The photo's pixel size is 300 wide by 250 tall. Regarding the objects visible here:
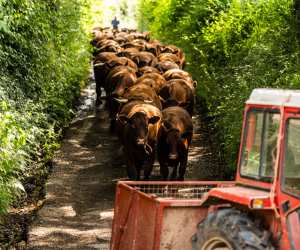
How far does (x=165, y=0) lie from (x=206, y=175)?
74.3 ft

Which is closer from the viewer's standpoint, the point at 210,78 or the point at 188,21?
the point at 210,78

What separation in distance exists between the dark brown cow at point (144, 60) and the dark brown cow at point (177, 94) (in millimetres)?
6145

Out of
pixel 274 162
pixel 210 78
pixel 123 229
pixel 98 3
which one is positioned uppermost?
pixel 98 3

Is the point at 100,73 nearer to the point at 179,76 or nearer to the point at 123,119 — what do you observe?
Result: the point at 179,76

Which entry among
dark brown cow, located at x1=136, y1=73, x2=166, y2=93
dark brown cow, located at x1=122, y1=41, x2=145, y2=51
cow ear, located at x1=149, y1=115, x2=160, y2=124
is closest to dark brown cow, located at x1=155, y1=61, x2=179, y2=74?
dark brown cow, located at x1=136, y1=73, x2=166, y2=93

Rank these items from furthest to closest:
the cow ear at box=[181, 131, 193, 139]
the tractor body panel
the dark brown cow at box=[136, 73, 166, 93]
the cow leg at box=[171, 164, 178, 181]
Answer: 1. the dark brown cow at box=[136, 73, 166, 93]
2. the cow leg at box=[171, 164, 178, 181]
3. the cow ear at box=[181, 131, 193, 139]
4. the tractor body panel

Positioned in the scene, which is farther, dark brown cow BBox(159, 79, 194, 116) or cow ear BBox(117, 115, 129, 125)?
dark brown cow BBox(159, 79, 194, 116)

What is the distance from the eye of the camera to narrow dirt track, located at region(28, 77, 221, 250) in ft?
41.3

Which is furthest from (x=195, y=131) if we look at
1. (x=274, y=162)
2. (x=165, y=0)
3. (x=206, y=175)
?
(x=165, y=0)

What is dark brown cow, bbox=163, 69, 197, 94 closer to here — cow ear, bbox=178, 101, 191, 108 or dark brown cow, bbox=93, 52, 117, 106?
cow ear, bbox=178, 101, 191, 108

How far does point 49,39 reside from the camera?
19297 mm

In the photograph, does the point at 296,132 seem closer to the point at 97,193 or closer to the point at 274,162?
the point at 274,162

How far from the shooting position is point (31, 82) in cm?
1716

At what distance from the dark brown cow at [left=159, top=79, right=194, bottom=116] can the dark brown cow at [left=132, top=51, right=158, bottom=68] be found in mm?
6145
